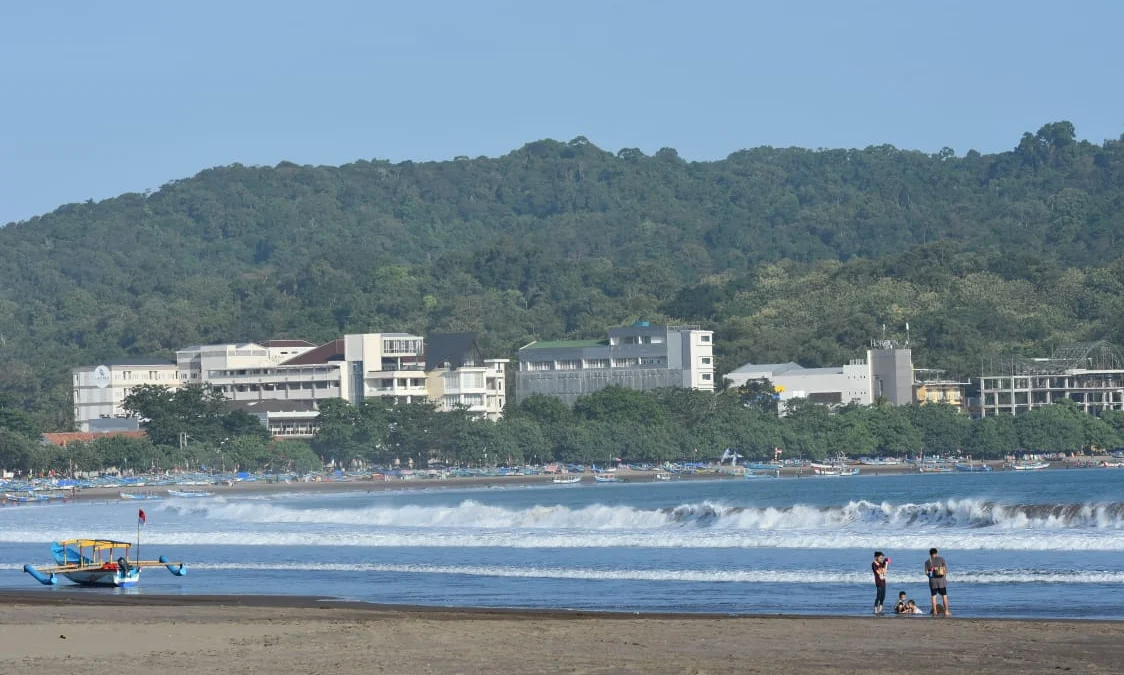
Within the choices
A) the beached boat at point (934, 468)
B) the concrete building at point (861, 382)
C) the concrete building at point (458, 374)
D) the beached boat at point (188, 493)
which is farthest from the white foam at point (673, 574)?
the concrete building at point (861, 382)

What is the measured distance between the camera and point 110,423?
156500mm

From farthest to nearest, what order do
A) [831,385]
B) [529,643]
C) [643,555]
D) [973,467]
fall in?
[831,385], [973,467], [643,555], [529,643]

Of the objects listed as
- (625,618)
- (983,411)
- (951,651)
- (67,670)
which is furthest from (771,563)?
(983,411)

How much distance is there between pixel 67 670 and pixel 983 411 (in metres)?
155

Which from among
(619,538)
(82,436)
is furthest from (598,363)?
(619,538)

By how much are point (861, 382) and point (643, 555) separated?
12739 centimetres

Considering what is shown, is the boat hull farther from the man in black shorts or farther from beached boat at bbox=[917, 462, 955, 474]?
beached boat at bbox=[917, 462, 955, 474]

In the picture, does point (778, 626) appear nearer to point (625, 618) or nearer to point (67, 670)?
point (625, 618)

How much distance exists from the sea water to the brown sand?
313cm

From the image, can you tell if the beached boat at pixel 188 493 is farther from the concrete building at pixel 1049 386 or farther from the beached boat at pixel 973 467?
the concrete building at pixel 1049 386

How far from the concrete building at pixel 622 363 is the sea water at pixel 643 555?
8709 cm

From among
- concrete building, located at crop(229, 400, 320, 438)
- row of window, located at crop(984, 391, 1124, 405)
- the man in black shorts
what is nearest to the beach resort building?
concrete building, located at crop(229, 400, 320, 438)

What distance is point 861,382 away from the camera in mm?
169750

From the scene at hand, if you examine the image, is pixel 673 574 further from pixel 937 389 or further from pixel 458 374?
pixel 937 389
